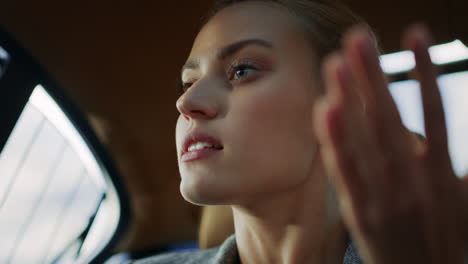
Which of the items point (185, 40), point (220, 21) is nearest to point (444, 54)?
point (185, 40)

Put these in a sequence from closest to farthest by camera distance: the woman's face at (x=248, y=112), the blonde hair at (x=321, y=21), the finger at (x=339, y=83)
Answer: the finger at (x=339, y=83) < the woman's face at (x=248, y=112) < the blonde hair at (x=321, y=21)

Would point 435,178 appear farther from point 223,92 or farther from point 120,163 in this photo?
point 120,163

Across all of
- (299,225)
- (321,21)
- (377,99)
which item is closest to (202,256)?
(299,225)

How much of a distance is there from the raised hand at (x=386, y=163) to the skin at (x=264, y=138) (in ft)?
0.82

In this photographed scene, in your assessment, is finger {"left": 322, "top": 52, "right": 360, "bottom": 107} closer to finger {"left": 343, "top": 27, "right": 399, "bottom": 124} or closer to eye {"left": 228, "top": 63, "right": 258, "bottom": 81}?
finger {"left": 343, "top": 27, "right": 399, "bottom": 124}

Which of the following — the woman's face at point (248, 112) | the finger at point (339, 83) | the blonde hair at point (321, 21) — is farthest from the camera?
the blonde hair at point (321, 21)

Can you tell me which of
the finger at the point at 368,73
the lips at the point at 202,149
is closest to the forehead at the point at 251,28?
the lips at the point at 202,149

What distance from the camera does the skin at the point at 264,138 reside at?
0.57 m

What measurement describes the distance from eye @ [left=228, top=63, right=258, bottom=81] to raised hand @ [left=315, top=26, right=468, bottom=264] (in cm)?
32

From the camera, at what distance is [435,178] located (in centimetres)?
34

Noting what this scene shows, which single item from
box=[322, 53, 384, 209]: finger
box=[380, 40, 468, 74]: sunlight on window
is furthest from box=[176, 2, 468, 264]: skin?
box=[380, 40, 468, 74]: sunlight on window

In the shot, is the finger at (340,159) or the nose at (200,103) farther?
the nose at (200,103)

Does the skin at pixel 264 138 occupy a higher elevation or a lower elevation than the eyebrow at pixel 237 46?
lower

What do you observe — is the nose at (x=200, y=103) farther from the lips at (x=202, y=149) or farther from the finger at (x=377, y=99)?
the finger at (x=377, y=99)
